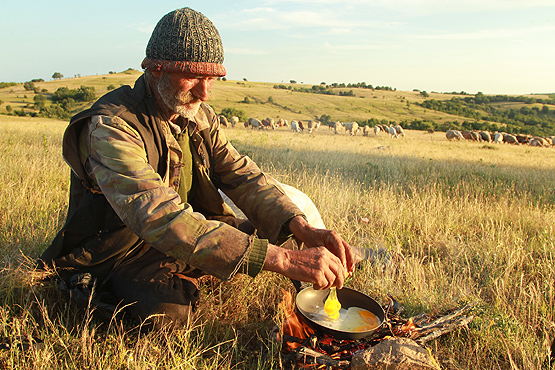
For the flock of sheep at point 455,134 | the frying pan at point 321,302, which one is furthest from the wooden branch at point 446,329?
the flock of sheep at point 455,134

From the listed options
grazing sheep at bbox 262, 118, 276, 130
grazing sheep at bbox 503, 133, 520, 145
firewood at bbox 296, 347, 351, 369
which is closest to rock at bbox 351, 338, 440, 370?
firewood at bbox 296, 347, 351, 369

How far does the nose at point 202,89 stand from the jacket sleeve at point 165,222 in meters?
0.63

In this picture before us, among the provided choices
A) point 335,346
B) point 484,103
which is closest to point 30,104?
point 335,346

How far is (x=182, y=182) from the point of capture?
2.86 m

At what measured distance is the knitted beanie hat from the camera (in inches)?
93.3

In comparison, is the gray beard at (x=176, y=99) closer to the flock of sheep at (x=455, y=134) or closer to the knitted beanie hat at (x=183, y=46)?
the knitted beanie hat at (x=183, y=46)

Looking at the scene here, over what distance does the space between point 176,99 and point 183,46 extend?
13.3 inches

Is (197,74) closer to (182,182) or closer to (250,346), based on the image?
(182,182)

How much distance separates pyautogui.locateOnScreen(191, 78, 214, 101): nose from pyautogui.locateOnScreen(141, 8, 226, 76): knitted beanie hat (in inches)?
3.1

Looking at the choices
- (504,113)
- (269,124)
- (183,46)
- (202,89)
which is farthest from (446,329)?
(504,113)

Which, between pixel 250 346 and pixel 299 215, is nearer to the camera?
pixel 250 346

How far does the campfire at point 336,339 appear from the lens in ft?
7.08

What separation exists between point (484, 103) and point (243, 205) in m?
94.5

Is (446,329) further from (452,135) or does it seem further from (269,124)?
(269,124)
